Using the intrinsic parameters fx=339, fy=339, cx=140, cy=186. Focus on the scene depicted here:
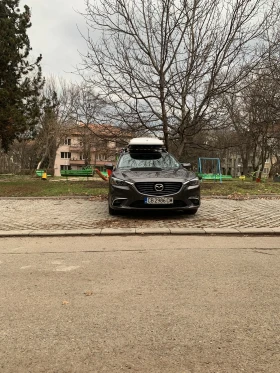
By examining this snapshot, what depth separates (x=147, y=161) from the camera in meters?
8.65

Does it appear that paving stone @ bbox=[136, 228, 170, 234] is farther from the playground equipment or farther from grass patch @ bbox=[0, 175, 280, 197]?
the playground equipment

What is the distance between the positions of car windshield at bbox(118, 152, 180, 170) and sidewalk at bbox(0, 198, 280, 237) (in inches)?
45.9

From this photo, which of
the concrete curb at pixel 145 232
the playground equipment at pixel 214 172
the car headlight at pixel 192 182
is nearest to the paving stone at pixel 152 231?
the concrete curb at pixel 145 232

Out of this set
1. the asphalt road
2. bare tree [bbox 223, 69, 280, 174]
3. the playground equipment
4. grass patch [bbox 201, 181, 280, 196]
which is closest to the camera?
the asphalt road

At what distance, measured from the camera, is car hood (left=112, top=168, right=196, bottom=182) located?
7184 mm

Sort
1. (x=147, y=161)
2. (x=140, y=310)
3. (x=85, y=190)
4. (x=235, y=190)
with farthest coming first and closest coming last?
(x=235, y=190), (x=85, y=190), (x=147, y=161), (x=140, y=310)

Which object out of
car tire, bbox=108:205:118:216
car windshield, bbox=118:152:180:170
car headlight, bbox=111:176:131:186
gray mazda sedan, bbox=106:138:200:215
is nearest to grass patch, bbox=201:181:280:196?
car windshield, bbox=118:152:180:170

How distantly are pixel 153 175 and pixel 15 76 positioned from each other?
57.4 ft

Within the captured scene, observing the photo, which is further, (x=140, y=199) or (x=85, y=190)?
(x=85, y=190)

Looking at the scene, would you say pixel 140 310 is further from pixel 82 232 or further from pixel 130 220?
pixel 130 220

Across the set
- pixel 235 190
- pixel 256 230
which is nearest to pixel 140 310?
pixel 256 230

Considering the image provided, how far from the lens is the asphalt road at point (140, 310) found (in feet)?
7.60

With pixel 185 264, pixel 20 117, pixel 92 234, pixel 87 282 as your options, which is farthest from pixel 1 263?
pixel 20 117

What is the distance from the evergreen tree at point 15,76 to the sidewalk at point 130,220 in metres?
10.4
